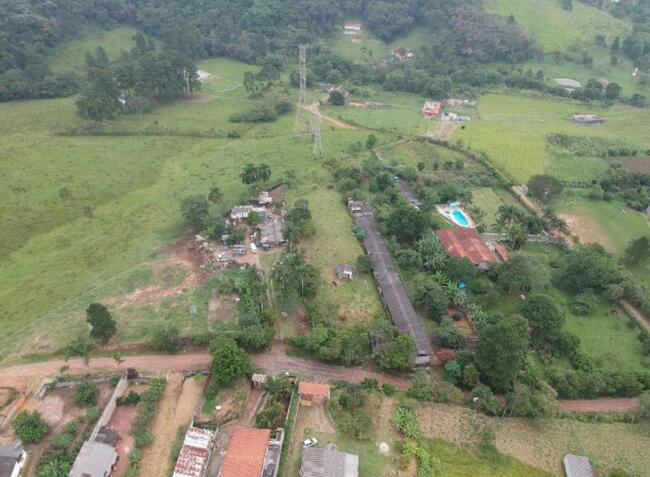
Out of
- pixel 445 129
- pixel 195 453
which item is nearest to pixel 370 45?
pixel 445 129

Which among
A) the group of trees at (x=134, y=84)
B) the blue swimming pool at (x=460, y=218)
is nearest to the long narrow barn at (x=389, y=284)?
the blue swimming pool at (x=460, y=218)

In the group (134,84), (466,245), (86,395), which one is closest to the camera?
(86,395)

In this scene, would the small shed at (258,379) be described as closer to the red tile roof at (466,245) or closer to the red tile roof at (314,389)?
the red tile roof at (314,389)

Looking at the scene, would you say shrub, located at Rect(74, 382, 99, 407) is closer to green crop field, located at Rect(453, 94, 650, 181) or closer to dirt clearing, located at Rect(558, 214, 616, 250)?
dirt clearing, located at Rect(558, 214, 616, 250)

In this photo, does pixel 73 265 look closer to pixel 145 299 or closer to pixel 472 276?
pixel 145 299

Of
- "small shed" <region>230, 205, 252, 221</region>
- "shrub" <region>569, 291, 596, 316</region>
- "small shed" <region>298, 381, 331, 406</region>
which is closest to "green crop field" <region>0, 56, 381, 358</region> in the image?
Result: "small shed" <region>230, 205, 252, 221</region>

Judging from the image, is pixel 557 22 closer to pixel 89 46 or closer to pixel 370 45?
pixel 370 45
